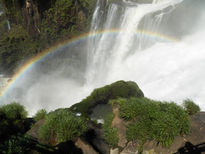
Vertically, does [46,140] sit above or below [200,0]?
below

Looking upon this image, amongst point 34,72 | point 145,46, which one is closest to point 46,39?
point 34,72

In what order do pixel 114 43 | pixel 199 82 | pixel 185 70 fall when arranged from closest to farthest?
pixel 199 82
pixel 185 70
pixel 114 43

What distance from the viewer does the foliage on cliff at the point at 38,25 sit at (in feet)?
87.8

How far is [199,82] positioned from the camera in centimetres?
1332

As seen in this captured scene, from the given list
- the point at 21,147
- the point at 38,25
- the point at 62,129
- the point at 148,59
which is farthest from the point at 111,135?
the point at 38,25

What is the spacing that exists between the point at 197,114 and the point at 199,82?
777 centimetres

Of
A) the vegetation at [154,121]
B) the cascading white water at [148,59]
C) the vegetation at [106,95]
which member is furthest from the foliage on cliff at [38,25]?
the vegetation at [154,121]

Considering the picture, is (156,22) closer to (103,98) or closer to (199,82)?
(199,82)

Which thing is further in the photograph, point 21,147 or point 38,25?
point 38,25

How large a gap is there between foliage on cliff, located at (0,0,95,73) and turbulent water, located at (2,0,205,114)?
84.9 inches

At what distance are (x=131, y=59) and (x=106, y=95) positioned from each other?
1249cm

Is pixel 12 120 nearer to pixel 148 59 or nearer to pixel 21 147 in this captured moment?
pixel 21 147

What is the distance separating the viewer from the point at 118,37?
77.9 feet

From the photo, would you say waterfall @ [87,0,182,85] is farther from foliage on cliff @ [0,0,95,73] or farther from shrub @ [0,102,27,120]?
shrub @ [0,102,27,120]
